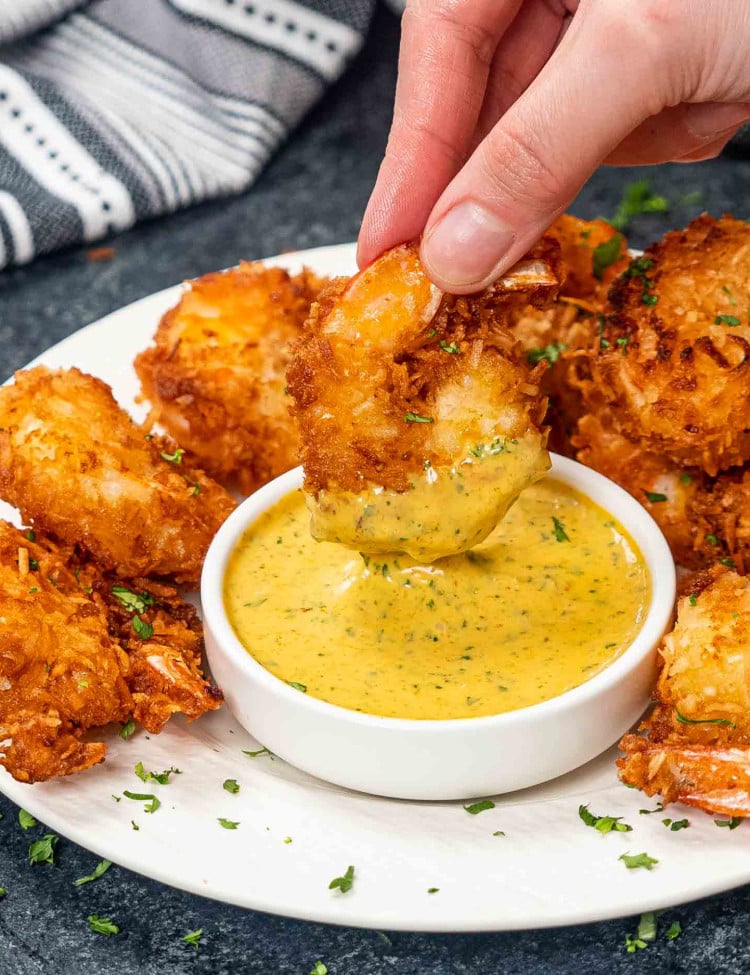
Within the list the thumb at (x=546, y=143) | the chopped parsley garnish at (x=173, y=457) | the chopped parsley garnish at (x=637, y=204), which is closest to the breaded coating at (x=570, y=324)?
the thumb at (x=546, y=143)

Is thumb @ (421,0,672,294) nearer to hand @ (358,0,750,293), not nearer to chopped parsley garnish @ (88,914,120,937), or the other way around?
hand @ (358,0,750,293)

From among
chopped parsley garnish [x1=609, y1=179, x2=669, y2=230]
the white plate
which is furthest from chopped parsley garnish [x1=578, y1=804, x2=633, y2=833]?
chopped parsley garnish [x1=609, y1=179, x2=669, y2=230]

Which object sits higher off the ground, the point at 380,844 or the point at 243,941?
the point at 380,844

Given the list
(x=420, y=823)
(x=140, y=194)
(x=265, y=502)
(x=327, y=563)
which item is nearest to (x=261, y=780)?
(x=420, y=823)

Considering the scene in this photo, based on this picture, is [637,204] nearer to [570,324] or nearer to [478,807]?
[570,324]

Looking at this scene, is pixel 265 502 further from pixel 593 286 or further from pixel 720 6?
pixel 720 6

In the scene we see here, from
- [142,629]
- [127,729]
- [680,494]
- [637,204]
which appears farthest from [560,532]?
[637,204]
